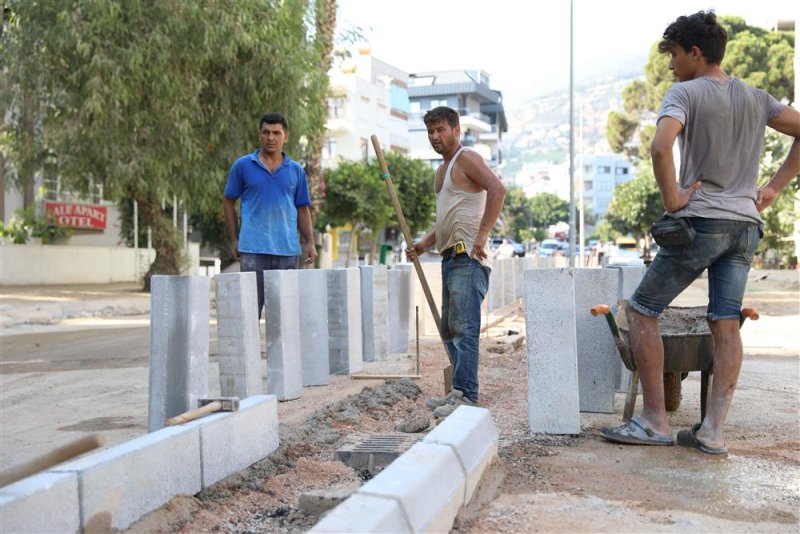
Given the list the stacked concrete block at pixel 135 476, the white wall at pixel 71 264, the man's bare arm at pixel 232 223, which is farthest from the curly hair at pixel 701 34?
the white wall at pixel 71 264

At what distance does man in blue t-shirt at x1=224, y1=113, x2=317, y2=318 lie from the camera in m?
6.76

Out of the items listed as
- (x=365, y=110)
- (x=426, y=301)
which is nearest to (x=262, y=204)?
(x=426, y=301)

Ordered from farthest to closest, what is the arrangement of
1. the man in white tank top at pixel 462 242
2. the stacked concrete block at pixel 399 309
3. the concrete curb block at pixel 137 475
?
the stacked concrete block at pixel 399 309
the man in white tank top at pixel 462 242
the concrete curb block at pixel 137 475

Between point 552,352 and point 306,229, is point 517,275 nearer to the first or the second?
point 306,229

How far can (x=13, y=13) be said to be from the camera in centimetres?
1845

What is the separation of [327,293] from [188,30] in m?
12.3

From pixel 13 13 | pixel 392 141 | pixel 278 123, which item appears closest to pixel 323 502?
pixel 278 123

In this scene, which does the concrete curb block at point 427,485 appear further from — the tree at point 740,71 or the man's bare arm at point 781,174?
the tree at point 740,71

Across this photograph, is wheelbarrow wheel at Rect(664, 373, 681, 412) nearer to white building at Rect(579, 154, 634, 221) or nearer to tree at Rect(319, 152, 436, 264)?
tree at Rect(319, 152, 436, 264)

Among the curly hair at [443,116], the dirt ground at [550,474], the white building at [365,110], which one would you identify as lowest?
the dirt ground at [550,474]

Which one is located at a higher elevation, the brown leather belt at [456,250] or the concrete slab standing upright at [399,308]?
the brown leather belt at [456,250]

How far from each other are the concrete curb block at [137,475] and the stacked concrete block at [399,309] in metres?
5.01

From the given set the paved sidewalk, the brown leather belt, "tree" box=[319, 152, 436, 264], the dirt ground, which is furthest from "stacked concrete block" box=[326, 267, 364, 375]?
"tree" box=[319, 152, 436, 264]

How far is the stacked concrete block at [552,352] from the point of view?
4848mm
